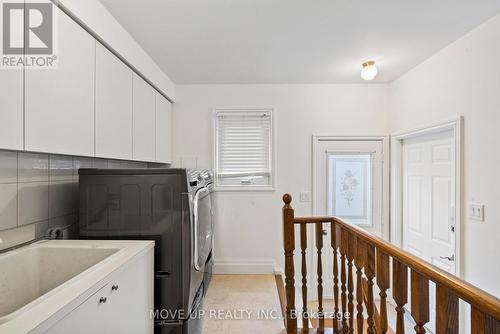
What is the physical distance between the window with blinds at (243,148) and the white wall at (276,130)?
10 centimetres

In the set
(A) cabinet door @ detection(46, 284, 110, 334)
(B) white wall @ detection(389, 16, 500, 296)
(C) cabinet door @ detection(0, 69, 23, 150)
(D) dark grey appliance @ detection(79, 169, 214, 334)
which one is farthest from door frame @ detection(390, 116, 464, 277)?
(C) cabinet door @ detection(0, 69, 23, 150)

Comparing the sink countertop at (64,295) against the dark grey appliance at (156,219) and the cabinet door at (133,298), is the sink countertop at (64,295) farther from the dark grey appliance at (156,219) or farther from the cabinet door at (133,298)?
the dark grey appliance at (156,219)

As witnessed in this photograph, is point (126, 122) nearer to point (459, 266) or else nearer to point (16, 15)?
point (16, 15)

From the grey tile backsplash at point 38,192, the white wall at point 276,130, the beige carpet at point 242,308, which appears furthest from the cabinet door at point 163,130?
the beige carpet at point 242,308

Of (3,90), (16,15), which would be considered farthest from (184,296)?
(16,15)

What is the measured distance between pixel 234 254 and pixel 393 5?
8.79 feet

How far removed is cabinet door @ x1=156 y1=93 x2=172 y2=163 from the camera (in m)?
2.59

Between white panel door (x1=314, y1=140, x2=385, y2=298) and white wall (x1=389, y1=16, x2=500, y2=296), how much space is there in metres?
0.90

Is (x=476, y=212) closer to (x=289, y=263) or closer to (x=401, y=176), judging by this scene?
(x=401, y=176)

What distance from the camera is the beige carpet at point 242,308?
2.00m

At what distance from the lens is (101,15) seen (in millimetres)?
1551

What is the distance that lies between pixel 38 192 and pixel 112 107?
0.69 m

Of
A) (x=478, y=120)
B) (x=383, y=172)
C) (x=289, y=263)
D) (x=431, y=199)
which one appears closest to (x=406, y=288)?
(x=289, y=263)

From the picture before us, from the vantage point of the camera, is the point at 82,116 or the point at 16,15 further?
the point at 82,116
